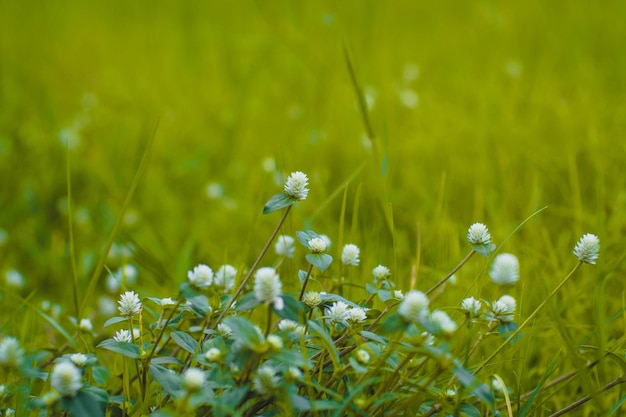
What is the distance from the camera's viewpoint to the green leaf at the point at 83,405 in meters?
0.87

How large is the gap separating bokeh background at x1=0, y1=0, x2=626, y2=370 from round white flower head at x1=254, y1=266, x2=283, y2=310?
41cm

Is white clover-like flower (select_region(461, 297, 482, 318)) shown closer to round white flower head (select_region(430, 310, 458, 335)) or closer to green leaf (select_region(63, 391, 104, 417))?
round white flower head (select_region(430, 310, 458, 335))

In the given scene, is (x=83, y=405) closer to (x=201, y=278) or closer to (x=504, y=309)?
(x=201, y=278)

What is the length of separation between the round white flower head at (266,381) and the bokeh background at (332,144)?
0.43m

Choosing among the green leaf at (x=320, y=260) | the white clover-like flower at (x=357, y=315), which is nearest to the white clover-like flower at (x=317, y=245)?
the green leaf at (x=320, y=260)

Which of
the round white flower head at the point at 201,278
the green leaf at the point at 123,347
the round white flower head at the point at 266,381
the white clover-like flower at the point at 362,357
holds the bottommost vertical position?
the round white flower head at the point at 266,381

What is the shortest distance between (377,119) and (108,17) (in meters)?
3.26

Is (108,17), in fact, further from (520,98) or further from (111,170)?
(520,98)

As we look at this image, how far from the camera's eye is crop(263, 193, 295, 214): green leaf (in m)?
1.05

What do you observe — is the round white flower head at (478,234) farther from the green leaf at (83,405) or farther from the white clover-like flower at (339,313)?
the green leaf at (83,405)

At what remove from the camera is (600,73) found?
315cm

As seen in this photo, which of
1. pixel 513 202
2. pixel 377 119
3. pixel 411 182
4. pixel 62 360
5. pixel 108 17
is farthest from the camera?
pixel 108 17

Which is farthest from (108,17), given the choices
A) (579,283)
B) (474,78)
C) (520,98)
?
A: (579,283)

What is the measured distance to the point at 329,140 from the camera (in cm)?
271
